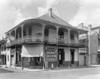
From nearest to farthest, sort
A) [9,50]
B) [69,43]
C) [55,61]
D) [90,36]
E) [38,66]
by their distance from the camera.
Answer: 1. [38,66]
2. [55,61]
3. [69,43]
4. [9,50]
5. [90,36]

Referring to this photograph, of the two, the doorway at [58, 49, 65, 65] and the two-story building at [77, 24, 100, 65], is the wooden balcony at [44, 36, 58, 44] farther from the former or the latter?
the two-story building at [77, 24, 100, 65]

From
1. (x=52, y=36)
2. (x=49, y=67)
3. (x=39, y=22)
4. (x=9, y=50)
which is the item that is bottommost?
(x=49, y=67)

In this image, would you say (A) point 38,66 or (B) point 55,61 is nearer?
(A) point 38,66

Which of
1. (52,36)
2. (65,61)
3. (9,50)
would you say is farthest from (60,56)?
(9,50)

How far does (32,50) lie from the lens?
77.9 feet

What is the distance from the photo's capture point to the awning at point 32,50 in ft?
76.3

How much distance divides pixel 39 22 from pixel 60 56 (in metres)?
7.63

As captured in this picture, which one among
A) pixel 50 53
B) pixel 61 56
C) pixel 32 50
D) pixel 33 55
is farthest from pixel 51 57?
pixel 61 56

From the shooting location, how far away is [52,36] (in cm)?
2583

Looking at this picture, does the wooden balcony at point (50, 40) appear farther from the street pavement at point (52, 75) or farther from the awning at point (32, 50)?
the street pavement at point (52, 75)

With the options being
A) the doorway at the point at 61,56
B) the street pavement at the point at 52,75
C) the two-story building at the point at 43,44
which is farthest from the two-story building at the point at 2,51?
the street pavement at the point at 52,75

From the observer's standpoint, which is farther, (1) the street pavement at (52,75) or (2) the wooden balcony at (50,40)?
(2) the wooden balcony at (50,40)

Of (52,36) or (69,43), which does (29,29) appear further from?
(69,43)

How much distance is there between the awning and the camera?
2327 centimetres
